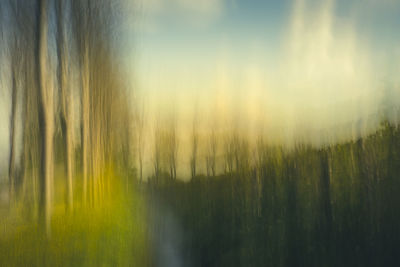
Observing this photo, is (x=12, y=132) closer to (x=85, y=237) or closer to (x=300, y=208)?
(x=85, y=237)

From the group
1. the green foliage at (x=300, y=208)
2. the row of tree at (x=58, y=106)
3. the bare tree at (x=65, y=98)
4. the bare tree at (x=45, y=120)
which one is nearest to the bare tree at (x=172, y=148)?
the green foliage at (x=300, y=208)

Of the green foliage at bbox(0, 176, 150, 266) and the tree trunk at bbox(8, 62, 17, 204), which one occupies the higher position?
the tree trunk at bbox(8, 62, 17, 204)

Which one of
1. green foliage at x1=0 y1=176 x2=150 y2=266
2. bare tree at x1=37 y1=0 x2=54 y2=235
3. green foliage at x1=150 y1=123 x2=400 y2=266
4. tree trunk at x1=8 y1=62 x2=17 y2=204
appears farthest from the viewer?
tree trunk at x1=8 y1=62 x2=17 y2=204

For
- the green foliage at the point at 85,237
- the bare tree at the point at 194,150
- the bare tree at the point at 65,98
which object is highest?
the bare tree at the point at 65,98

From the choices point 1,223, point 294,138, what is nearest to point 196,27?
point 294,138

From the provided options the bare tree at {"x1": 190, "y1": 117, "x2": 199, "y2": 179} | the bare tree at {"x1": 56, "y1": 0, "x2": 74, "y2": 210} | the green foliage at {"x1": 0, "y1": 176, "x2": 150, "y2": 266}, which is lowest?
the green foliage at {"x1": 0, "y1": 176, "x2": 150, "y2": 266}

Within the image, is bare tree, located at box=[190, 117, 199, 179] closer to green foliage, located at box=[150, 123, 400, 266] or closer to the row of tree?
green foliage, located at box=[150, 123, 400, 266]

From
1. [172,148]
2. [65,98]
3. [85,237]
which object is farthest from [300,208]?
[65,98]

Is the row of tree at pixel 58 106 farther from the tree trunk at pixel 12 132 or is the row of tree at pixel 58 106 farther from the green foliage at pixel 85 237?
the green foliage at pixel 85 237

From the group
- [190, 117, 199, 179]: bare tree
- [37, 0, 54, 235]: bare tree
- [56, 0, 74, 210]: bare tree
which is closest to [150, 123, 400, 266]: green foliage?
[190, 117, 199, 179]: bare tree

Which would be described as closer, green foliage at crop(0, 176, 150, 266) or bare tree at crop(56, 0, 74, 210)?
green foliage at crop(0, 176, 150, 266)

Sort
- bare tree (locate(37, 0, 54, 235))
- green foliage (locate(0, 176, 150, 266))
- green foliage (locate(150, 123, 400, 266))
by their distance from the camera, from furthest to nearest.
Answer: bare tree (locate(37, 0, 54, 235)), green foliage (locate(0, 176, 150, 266)), green foliage (locate(150, 123, 400, 266))

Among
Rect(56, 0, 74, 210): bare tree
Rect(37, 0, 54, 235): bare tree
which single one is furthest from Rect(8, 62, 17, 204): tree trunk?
Rect(56, 0, 74, 210): bare tree

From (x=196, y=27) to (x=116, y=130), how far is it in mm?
1312
